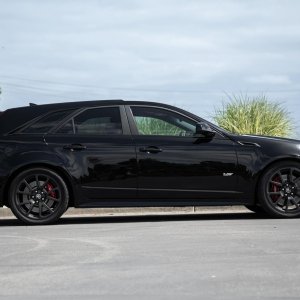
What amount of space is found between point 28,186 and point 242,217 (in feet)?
9.84

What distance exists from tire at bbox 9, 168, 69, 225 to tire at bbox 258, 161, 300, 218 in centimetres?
259

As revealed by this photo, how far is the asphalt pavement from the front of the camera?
5.06 meters

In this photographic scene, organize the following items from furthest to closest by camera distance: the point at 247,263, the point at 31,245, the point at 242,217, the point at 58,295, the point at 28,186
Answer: the point at 242,217
the point at 28,186
the point at 31,245
the point at 247,263
the point at 58,295

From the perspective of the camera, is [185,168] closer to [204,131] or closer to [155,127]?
[204,131]

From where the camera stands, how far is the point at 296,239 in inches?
284

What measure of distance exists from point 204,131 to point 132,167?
1024 millimetres

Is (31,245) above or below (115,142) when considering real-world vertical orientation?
below

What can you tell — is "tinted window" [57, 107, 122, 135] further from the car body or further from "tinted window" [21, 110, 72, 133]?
"tinted window" [21, 110, 72, 133]

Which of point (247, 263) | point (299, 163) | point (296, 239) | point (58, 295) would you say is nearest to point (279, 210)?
point (299, 163)

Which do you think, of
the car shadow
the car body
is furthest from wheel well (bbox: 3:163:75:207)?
the car shadow

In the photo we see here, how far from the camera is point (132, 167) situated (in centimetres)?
876

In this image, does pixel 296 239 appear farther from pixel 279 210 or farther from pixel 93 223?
pixel 93 223

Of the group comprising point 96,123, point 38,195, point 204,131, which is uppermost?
point 96,123


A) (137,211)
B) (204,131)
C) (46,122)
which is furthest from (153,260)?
(137,211)
